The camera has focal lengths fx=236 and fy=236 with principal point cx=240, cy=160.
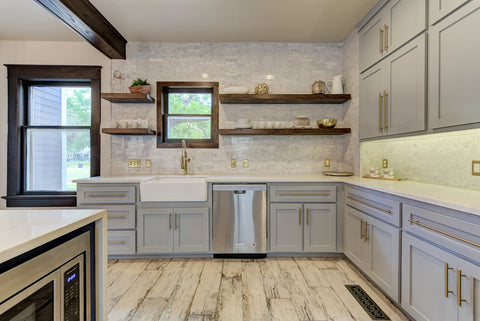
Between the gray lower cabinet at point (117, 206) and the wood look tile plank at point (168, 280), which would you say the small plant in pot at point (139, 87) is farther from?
the wood look tile plank at point (168, 280)

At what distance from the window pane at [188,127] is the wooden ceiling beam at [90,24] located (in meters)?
1.09

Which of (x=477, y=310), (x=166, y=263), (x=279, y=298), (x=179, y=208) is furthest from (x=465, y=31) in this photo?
(x=166, y=263)

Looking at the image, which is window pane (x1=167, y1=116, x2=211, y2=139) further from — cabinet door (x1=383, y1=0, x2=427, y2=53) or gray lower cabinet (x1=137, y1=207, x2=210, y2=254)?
cabinet door (x1=383, y1=0, x2=427, y2=53)

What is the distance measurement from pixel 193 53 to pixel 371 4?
7.04 feet

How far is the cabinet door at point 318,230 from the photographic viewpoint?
2.63m

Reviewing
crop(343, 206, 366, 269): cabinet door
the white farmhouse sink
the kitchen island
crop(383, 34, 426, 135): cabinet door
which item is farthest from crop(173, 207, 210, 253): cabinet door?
crop(383, 34, 426, 135): cabinet door

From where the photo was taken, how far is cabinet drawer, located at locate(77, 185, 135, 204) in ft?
8.53

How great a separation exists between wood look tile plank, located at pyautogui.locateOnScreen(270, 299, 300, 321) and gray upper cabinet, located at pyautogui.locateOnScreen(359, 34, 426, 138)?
1.71 metres

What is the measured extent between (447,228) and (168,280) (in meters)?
2.17

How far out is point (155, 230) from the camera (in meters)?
2.63

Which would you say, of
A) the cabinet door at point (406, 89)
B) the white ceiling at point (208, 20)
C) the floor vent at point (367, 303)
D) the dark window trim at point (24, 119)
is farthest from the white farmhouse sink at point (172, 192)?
the cabinet door at point (406, 89)

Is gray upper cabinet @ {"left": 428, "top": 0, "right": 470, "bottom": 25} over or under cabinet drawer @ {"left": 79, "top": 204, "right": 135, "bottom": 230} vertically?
over

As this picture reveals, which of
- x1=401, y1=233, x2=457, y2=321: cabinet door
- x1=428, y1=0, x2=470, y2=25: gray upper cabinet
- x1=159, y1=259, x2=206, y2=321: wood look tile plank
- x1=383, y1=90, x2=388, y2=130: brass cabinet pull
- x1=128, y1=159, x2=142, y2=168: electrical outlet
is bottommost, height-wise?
x1=159, y1=259, x2=206, y2=321: wood look tile plank

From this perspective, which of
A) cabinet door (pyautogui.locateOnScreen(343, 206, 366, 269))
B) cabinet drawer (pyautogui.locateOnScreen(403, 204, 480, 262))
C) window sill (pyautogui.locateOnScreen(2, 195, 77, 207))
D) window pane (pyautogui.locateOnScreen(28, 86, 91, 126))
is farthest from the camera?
window pane (pyautogui.locateOnScreen(28, 86, 91, 126))
